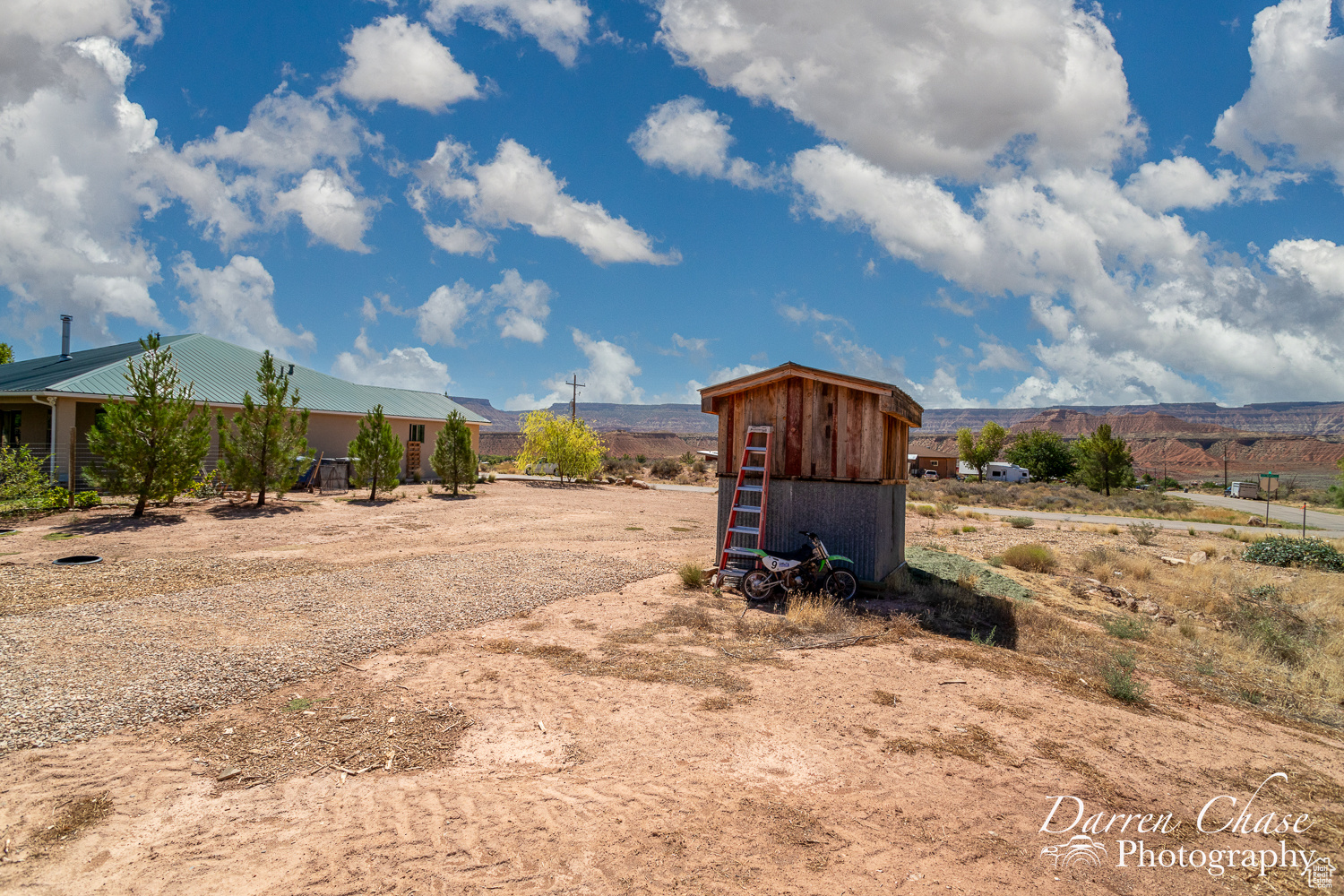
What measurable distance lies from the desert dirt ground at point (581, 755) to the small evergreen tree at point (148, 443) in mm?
7766

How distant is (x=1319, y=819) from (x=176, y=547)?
52.1ft

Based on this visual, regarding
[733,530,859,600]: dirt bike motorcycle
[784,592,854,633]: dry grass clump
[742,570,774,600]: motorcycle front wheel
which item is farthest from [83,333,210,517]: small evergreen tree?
[784,592,854,633]: dry grass clump

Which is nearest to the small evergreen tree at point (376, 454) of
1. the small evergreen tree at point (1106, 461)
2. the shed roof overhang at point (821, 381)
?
the shed roof overhang at point (821, 381)

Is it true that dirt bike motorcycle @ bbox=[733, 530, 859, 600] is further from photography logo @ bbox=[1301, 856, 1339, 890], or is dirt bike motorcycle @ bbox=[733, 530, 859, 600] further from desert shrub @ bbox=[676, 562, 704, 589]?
photography logo @ bbox=[1301, 856, 1339, 890]

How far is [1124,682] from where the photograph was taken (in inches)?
247

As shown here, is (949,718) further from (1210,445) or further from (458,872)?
(1210,445)

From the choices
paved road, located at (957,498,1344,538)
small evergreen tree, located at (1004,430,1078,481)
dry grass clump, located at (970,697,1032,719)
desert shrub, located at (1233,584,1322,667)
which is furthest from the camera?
small evergreen tree, located at (1004,430,1078,481)

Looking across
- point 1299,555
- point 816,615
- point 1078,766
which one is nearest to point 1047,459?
point 1299,555

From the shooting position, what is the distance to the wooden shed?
980 centimetres

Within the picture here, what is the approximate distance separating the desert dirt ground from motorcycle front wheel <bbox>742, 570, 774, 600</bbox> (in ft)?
1.46

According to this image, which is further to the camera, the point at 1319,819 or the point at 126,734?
the point at 126,734

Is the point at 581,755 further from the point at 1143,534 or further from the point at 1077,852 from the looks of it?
the point at 1143,534

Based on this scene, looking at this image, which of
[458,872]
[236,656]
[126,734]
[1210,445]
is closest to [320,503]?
[236,656]

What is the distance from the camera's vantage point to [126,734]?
15.2ft
